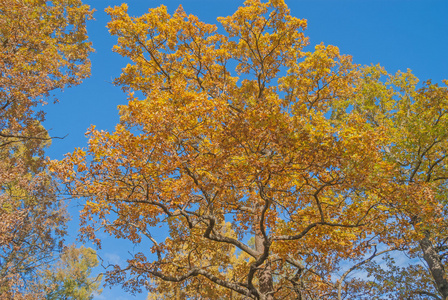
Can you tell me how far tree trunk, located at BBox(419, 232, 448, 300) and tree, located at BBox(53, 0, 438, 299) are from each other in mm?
3659

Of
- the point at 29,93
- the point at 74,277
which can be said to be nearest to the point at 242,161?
the point at 29,93

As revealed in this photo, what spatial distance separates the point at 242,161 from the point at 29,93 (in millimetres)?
7818

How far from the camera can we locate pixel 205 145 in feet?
27.2

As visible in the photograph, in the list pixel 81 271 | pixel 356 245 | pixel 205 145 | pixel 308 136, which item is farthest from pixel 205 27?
pixel 81 271

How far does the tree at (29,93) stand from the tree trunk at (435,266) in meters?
13.5

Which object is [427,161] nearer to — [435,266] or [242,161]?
[435,266]

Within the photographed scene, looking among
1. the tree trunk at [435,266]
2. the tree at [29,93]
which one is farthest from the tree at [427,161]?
the tree at [29,93]

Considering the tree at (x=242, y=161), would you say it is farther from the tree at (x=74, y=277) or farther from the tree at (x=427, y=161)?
the tree at (x=74, y=277)

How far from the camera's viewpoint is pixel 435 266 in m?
12.2

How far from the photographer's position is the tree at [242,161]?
24.0ft

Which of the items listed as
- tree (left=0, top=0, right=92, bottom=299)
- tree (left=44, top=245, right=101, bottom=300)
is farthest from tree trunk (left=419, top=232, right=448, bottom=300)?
tree (left=44, top=245, right=101, bottom=300)

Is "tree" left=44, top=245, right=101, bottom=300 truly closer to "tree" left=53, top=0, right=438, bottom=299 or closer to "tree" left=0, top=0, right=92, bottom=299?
"tree" left=0, top=0, right=92, bottom=299

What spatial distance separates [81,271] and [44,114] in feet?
56.3

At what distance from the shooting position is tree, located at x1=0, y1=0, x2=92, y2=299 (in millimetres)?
10359
